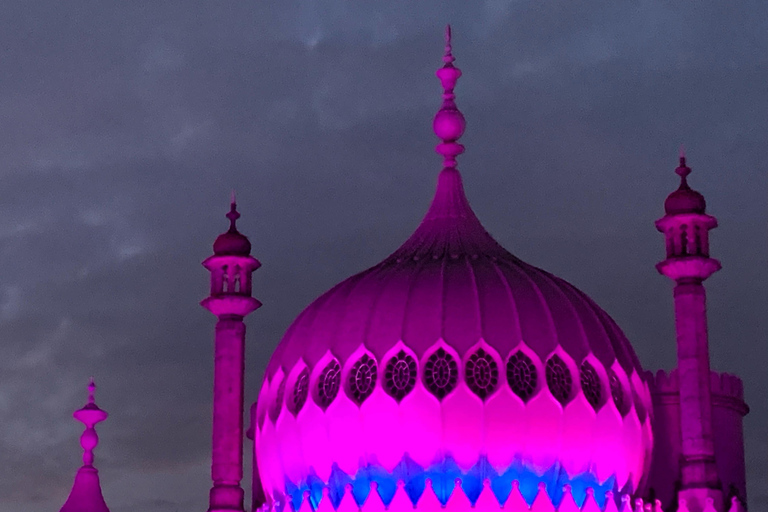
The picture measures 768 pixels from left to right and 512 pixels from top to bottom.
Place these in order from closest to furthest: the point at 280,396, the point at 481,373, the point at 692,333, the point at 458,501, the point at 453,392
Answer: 1. the point at 458,501
2. the point at 453,392
3. the point at 481,373
4. the point at 692,333
5. the point at 280,396

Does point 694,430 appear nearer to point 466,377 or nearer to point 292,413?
point 466,377

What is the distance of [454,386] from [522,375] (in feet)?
4.32

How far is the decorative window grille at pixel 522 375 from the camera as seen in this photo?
33125mm

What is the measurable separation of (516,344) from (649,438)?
3524mm

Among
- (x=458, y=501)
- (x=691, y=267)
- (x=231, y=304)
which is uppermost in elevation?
(x=691, y=267)

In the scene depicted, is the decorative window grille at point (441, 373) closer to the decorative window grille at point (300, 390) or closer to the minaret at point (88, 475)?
the decorative window grille at point (300, 390)

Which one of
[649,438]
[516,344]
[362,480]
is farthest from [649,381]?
[362,480]

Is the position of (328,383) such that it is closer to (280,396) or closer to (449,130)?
(280,396)

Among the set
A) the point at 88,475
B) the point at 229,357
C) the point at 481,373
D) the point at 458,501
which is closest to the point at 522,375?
the point at 481,373

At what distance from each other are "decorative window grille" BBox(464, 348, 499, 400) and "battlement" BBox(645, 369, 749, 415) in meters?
4.70

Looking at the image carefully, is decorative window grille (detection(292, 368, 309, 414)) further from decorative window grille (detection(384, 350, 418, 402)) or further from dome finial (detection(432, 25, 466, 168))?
dome finial (detection(432, 25, 466, 168))

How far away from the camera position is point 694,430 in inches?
1357

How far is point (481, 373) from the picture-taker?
109 ft

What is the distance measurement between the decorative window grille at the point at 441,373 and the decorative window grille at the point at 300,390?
2626 mm
